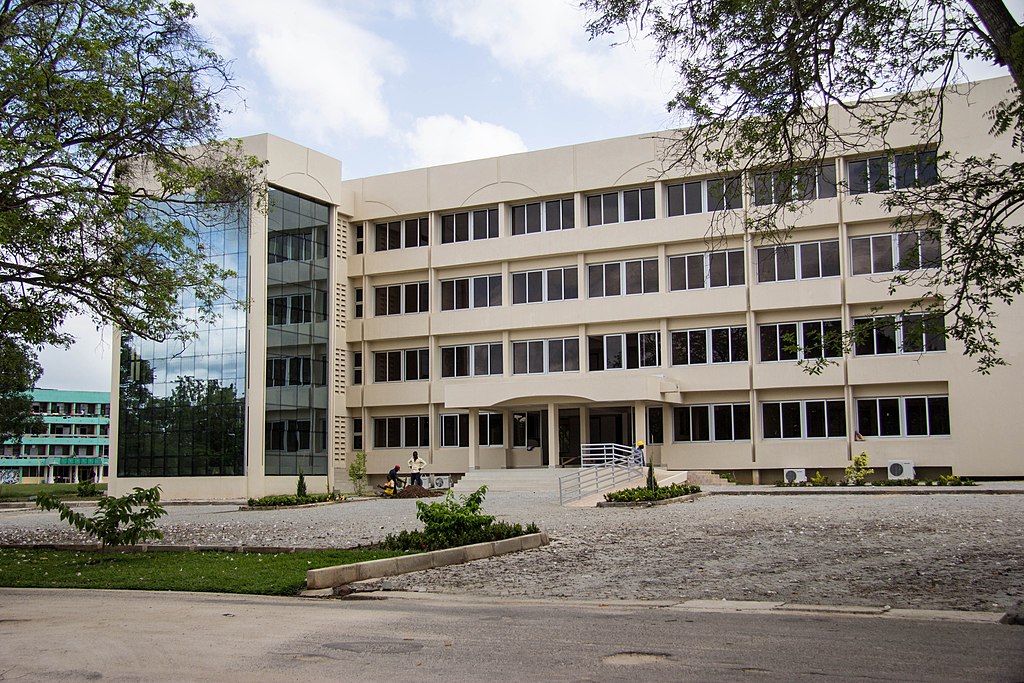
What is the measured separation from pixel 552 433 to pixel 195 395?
15.1 m

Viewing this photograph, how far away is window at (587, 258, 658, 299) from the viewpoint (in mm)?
44531

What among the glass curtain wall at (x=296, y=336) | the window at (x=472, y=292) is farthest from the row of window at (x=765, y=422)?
the glass curtain wall at (x=296, y=336)

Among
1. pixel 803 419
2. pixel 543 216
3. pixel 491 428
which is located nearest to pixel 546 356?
pixel 491 428

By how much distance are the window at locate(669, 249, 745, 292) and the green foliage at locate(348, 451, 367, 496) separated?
15754 mm

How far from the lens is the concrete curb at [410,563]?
12.7 meters

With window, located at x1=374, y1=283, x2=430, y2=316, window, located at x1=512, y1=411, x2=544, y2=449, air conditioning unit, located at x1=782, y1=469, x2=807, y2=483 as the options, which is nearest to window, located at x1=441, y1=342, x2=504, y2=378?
window, located at x1=512, y1=411, x2=544, y2=449

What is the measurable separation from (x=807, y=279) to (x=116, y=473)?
99.5 ft

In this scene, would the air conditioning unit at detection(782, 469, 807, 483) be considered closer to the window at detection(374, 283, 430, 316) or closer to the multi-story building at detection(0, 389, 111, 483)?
the window at detection(374, 283, 430, 316)

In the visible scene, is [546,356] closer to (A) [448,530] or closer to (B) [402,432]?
(B) [402,432]

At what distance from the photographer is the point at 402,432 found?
49.8 m

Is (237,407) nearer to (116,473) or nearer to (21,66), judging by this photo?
(116,473)

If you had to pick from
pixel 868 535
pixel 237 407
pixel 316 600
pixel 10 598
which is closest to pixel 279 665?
pixel 316 600

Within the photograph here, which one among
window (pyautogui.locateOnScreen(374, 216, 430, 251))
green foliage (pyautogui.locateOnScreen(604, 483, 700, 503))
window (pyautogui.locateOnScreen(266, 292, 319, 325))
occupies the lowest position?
green foliage (pyautogui.locateOnScreen(604, 483, 700, 503))

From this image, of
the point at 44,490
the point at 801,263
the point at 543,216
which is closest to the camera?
the point at 44,490
